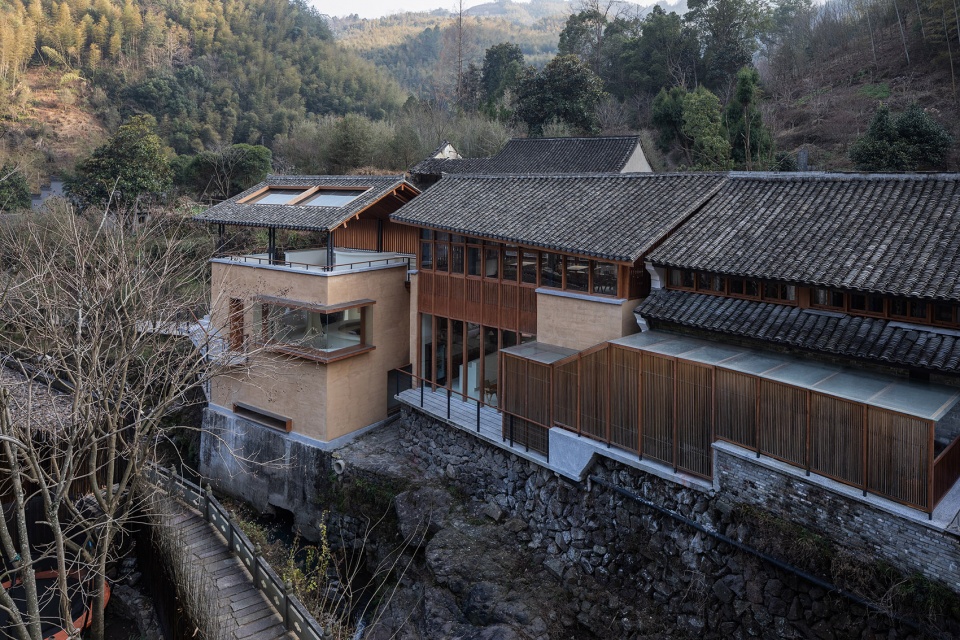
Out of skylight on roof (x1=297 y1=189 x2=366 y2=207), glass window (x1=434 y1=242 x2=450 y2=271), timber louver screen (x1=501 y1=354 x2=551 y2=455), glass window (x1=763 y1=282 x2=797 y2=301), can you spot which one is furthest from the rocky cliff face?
skylight on roof (x1=297 y1=189 x2=366 y2=207)

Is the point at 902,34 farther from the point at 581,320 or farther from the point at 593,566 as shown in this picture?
the point at 593,566

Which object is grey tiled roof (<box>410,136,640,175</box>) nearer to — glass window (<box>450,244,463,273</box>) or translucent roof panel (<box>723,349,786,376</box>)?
glass window (<box>450,244,463,273</box>)

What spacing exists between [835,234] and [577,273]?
454 cm

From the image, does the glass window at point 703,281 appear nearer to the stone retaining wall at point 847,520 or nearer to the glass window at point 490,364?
the stone retaining wall at point 847,520

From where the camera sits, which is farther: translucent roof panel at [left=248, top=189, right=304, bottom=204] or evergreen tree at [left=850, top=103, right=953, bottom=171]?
evergreen tree at [left=850, top=103, right=953, bottom=171]

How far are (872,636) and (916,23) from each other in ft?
111

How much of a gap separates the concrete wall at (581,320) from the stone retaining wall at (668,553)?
8.24 ft

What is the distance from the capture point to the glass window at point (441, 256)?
15.5 meters

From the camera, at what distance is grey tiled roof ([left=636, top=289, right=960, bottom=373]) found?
862cm

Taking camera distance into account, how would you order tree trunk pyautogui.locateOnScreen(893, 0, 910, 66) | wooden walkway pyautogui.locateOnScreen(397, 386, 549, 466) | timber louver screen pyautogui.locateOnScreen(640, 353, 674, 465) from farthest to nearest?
1. tree trunk pyautogui.locateOnScreen(893, 0, 910, 66)
2. wooden walkway pyautogui.locateOnScreen(397, 386, 549, 466)
3. timber louver screen pyautogui.locateOnScreen(640, 353, 674, 465)

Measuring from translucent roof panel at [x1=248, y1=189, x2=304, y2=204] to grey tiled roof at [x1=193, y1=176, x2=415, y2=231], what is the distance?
292 mm

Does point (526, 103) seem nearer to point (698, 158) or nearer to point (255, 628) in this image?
point (698, 158)

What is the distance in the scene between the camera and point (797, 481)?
845cm

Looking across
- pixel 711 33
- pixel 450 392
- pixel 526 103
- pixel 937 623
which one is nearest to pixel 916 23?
pixel 711 33
